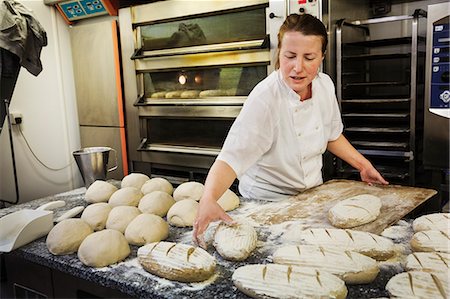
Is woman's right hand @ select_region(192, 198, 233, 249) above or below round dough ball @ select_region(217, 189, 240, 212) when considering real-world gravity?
above

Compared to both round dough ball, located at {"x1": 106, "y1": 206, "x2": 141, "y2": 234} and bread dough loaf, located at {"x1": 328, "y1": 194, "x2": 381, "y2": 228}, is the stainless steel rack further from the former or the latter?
round dough ball, located at {"x1": 106, "y1": 206, "x2": 141, "y2": 234}

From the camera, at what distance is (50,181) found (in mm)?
3699

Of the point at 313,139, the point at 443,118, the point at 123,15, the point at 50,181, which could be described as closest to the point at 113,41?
the point at 123,15

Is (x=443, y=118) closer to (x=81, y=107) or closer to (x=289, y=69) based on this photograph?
(x=289, y=69)

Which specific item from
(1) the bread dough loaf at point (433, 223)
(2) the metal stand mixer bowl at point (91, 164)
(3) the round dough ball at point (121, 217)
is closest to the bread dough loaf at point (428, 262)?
(1) the bread dough loaf at point (433, 223)

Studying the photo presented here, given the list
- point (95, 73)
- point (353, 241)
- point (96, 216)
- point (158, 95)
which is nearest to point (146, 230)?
point (96, 216)

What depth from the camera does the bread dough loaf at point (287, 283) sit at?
87 cm

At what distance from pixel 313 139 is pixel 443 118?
0.87m

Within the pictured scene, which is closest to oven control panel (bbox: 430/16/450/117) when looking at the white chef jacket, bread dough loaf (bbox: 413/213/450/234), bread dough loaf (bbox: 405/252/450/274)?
the white chef jacket

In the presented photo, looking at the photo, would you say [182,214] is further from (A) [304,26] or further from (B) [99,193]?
(A) [304,26]

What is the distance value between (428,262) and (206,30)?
226cm

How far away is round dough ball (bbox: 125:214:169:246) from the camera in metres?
1.22

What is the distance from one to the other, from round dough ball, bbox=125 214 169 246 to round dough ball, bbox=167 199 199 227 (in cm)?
8

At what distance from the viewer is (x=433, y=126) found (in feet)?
7.05
